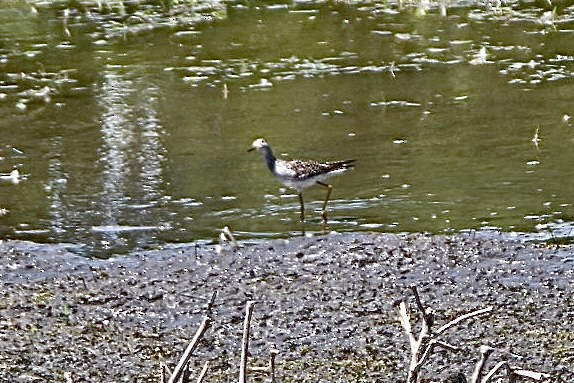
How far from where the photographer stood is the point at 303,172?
881cm

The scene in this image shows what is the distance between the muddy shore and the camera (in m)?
6.34

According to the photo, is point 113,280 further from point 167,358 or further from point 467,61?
point 467,61

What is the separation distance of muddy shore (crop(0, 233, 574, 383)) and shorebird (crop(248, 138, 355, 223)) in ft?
2.60

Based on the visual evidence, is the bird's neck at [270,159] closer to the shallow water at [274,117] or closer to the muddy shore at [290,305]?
the shallow water at [274,117]

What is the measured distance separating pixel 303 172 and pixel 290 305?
186 centimetres

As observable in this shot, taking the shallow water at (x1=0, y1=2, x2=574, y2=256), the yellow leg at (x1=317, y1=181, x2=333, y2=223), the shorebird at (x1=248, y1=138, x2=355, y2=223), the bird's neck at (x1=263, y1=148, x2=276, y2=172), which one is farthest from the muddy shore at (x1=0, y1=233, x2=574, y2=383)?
the bird's neck at (x1=263, y1=148, x2=276, y2=172)

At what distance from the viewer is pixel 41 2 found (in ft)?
52.3

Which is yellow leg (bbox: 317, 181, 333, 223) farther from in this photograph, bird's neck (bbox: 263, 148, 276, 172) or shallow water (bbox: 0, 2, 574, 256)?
bird's neck (bbox: 263, 148, 276, 172)

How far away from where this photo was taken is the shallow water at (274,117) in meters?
8.74

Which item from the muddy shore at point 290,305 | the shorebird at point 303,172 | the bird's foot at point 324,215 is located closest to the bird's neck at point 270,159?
the shorebird at point 303,172

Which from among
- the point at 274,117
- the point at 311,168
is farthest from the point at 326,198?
the point at 274,117

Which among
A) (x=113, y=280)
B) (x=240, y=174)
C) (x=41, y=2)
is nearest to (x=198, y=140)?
(x=240, y=174)

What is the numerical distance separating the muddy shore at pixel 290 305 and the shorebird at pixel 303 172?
79 centimetres

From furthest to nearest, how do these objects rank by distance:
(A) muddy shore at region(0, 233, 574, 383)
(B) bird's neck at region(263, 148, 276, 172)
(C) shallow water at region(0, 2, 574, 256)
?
(B) bird's neck at region(263, 148, 276, 172) → (C) shallow water at region(0, 2, 574, 256) → (A) muddy shore at region(0, 233, 574, 383)
